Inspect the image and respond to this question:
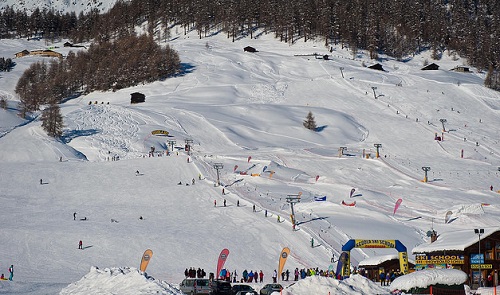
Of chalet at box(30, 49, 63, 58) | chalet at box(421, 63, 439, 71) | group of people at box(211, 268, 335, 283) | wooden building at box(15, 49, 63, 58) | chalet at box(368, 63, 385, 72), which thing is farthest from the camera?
wooden building at box(15, 49, 63, 58)

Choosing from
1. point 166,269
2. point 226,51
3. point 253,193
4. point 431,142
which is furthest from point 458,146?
point 226,51

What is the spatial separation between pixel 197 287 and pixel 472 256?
36.4 ft

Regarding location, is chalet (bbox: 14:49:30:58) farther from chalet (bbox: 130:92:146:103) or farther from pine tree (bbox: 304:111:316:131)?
pine tree (bbox: 304:111:316:131)

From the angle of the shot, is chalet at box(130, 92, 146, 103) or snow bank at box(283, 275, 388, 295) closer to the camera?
snow bank at box(283, 275, 388, 295)

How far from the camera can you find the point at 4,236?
3338 cm

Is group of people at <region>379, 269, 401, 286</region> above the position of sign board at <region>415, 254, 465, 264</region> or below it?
below

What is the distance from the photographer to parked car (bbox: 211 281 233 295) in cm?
2064

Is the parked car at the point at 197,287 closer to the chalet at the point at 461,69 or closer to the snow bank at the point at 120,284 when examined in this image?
the snow bank at the point at 120,284

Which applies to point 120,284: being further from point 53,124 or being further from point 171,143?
point 53,124

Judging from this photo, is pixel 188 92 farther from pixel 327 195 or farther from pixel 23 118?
pixel 327 195

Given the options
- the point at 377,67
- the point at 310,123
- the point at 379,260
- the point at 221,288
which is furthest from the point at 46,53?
the point at 221,288

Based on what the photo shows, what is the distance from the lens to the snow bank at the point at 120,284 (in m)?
13.3

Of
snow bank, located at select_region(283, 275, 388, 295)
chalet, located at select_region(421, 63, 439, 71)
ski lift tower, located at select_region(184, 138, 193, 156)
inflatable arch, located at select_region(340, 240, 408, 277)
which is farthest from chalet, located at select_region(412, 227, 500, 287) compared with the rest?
chalet, located at select_region(421, 63, 439, 71)

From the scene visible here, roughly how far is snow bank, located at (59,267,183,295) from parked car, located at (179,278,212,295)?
19.0 feet
